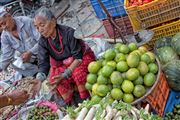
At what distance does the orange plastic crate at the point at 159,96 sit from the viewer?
11.9 feet

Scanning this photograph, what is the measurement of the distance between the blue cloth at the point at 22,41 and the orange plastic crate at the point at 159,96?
189 cm

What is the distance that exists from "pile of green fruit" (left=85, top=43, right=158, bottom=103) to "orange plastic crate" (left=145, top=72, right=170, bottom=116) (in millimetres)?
99

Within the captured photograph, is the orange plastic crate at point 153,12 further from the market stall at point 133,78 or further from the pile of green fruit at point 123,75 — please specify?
the pile of green fruit at point 123,75

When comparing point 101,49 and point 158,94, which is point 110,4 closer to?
point 101,49

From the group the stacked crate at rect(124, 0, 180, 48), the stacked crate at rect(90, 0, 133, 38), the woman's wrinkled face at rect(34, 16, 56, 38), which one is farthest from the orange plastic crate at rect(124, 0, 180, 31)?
the woman's wrinkled face at rect(34, 16, 56, 38)

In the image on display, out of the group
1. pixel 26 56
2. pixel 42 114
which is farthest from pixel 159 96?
pixel 26 56

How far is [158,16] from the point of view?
449cm

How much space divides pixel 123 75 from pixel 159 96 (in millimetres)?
499

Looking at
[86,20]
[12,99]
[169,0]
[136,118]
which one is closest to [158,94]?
[136,118]

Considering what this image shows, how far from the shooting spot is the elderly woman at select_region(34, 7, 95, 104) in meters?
3.87

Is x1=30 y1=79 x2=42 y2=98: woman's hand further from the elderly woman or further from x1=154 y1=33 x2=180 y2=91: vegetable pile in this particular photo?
x1=154 y1=33 x2=180 y2=91: vegetable pile

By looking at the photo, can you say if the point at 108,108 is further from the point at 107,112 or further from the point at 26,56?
the point at 26,56

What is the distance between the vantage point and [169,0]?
4.33 metres

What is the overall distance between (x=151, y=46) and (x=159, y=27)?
35 cm
